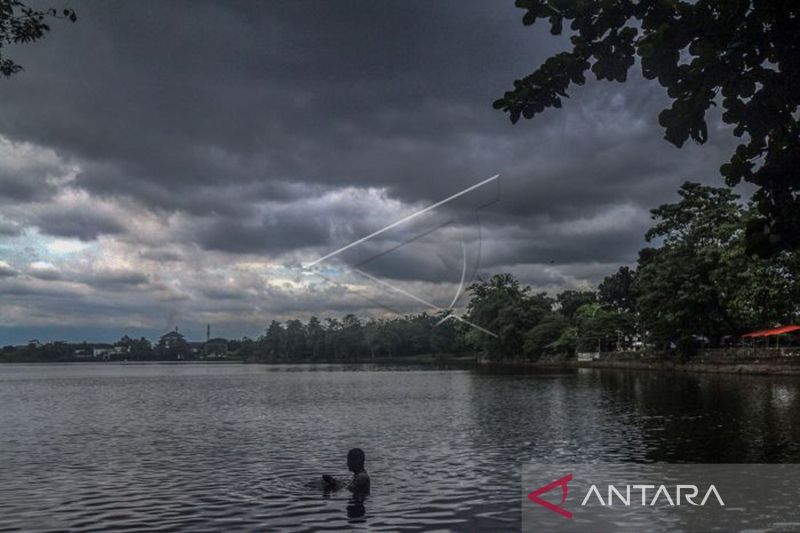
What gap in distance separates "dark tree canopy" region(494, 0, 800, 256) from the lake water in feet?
38.5

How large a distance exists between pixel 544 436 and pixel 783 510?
16649 millimetres

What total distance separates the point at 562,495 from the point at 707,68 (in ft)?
52.1

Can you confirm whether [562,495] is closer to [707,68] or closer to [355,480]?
[355,480]

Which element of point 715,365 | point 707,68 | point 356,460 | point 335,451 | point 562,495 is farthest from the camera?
point 715,365

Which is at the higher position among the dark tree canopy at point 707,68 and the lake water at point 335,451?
the dark tree canopy at point 707,68

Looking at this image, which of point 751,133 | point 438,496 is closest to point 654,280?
point 438,496

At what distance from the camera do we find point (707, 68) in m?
7.87

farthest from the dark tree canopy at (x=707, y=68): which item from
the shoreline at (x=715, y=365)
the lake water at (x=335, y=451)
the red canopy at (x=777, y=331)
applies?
the red canopy at (x=777, y=331)

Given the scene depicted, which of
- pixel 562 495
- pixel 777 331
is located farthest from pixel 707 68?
pixel 777 331

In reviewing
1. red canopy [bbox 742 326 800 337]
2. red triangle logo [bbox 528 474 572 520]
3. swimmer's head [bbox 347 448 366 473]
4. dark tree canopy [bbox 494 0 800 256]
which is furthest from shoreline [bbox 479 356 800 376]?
dark tree canopy [bbox 494 0 800 256]

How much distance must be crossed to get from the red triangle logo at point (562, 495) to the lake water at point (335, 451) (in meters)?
0.70

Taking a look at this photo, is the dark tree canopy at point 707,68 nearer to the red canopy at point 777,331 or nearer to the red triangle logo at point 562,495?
the red triangle logo at point 562,495

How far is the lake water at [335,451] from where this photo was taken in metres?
19.2

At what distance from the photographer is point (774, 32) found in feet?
25.4
